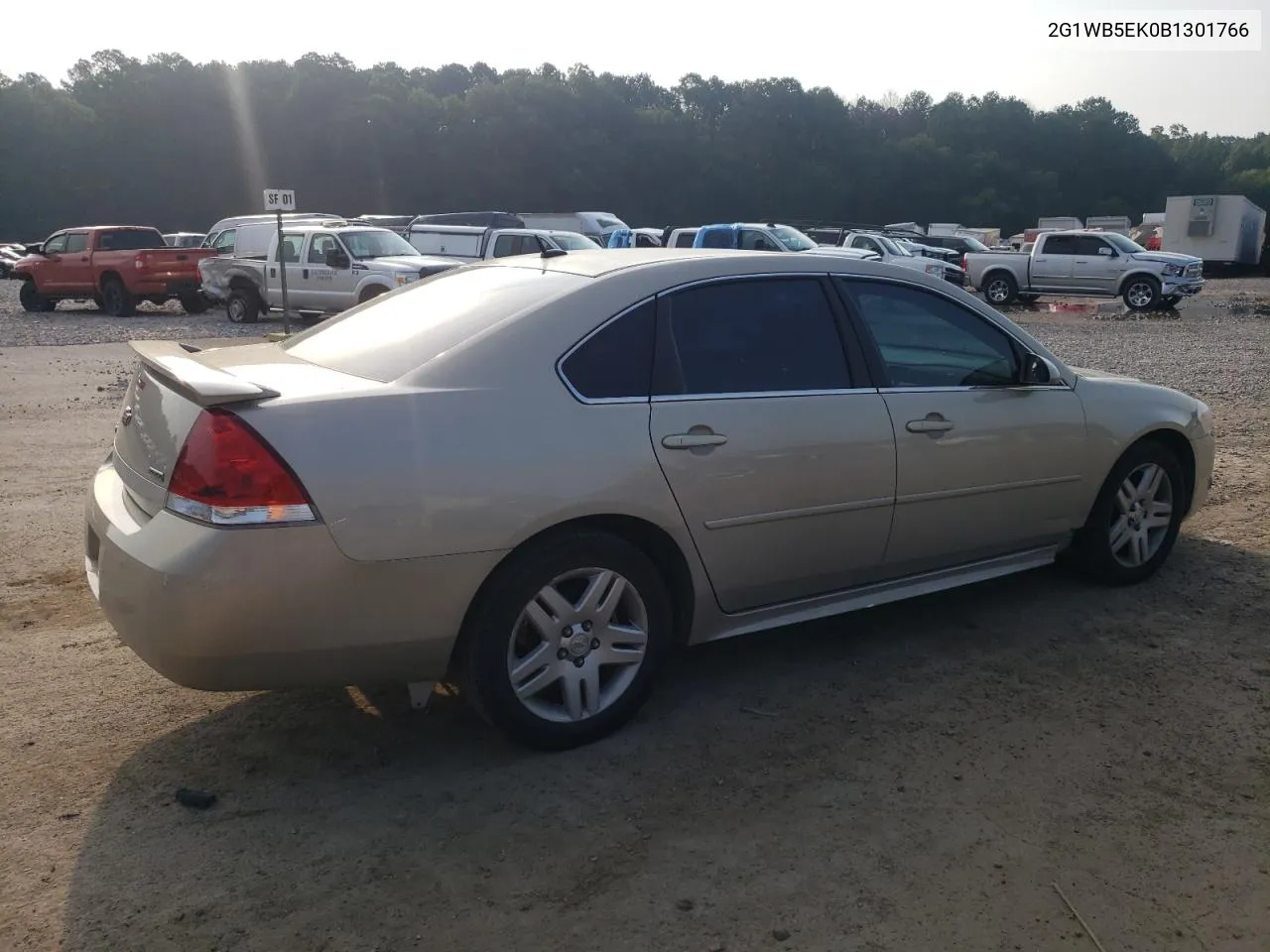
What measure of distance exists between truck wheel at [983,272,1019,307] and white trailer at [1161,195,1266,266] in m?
15.5

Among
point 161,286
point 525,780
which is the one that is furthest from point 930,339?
point 161,286

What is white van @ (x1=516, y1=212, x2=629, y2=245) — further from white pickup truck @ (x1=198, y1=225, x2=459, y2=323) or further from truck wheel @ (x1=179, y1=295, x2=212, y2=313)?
white pickup truck @ (x1=198, y1=225, x2=459, y2=323)

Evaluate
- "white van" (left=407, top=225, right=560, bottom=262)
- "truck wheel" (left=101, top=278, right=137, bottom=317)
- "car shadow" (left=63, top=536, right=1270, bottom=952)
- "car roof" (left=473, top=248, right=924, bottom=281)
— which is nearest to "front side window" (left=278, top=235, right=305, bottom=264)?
"white van" (left=407, top=225, right=560, bottom=262)

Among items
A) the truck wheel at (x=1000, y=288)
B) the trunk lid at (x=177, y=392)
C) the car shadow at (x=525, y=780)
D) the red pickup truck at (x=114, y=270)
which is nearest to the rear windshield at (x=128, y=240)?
the red pickup truck at (x=114, y=270)

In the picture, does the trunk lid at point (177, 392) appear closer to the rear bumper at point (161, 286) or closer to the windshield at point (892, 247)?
the rear bumper at point (161, 286)

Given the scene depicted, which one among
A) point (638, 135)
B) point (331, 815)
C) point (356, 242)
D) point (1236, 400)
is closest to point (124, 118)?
point (638, 135)

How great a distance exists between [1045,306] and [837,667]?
2521 centimetres

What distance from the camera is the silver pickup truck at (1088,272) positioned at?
2369 centimetres

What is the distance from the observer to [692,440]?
12.0ft

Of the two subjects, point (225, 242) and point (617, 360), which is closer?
point (617, 360)

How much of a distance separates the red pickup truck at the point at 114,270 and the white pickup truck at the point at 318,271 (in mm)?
1137

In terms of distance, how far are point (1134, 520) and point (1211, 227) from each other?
38447 mm

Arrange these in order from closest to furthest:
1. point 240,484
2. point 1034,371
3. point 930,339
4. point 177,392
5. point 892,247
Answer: point 240,484
point 177,392
point 930,339
point 1034,371
point 892,247

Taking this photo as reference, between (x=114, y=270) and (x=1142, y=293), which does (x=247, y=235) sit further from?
(x=1142, y=293)
